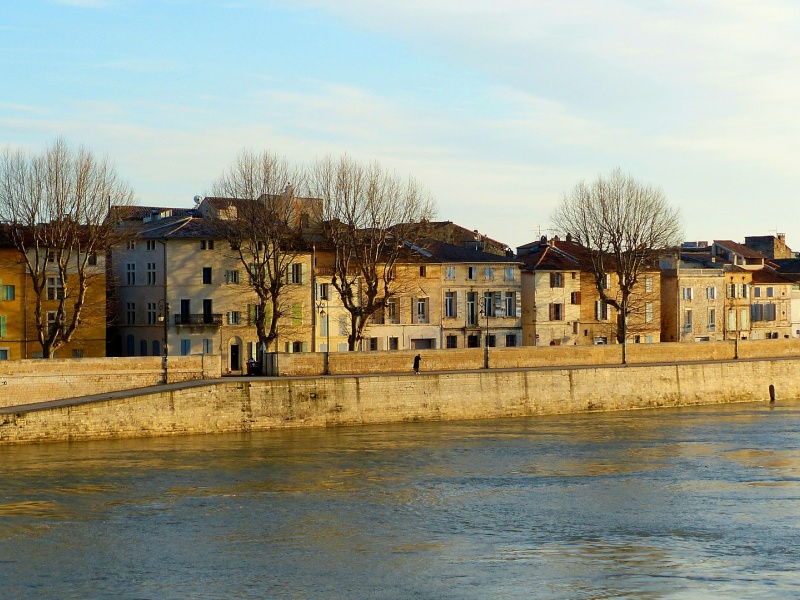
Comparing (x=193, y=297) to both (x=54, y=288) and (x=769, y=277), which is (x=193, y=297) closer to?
(x=54, y=288)

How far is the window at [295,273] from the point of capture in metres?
60.2

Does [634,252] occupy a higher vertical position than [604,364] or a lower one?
higher

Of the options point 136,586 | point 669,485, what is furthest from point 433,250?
point 136,586

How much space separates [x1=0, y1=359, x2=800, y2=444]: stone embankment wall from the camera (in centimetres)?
4222

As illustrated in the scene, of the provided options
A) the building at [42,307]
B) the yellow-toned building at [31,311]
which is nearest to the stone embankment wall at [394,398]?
the building at [42,307]

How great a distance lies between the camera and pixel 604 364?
2272 inches

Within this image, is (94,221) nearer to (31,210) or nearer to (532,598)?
(31,210)

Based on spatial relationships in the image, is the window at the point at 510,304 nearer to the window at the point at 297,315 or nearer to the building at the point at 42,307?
the window at the point at 297,315

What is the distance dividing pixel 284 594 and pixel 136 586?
288cm

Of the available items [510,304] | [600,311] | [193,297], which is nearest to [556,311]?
[600,311]

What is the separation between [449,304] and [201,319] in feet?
47.1

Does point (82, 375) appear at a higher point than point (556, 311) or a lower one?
lower

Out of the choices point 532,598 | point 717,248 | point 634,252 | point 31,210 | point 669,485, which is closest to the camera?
point 532,598

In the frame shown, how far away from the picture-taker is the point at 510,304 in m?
68.8
